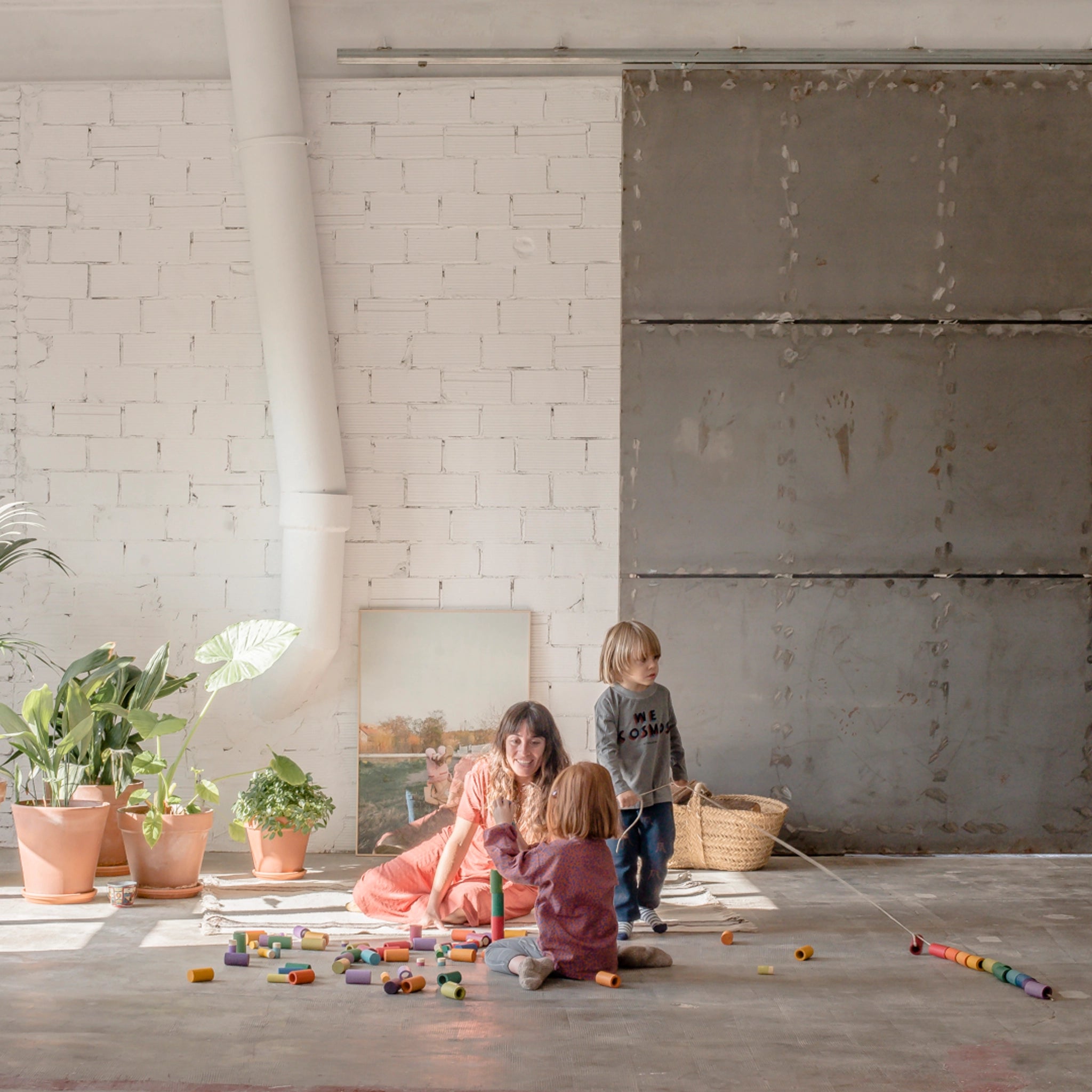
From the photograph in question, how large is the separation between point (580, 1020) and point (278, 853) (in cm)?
197

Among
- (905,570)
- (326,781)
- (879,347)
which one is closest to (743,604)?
(905,570)

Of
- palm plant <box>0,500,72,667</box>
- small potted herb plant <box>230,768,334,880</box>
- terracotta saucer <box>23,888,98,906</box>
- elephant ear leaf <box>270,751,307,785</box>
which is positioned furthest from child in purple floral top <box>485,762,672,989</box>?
palm plant <box>0,500,72,667</box>

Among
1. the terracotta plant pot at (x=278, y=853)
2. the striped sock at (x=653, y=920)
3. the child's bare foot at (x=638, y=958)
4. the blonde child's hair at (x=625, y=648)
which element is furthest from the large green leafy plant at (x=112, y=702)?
the child's bare foot at (x=638, y=958)

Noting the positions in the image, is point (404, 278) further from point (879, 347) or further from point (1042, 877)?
point (1042, 877)

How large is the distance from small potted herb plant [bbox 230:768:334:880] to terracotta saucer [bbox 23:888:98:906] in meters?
0.57

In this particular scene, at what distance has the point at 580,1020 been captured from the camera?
112 inches

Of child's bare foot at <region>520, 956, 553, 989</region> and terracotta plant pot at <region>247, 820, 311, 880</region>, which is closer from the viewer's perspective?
child's bare foot at <region>520, 956, 553, 989</region>

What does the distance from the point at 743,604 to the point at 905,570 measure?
719mm

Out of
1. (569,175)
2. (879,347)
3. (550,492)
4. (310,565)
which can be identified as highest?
(569,175)

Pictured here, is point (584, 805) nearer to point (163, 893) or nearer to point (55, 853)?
point (163, 893)

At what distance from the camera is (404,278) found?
519 centimetres

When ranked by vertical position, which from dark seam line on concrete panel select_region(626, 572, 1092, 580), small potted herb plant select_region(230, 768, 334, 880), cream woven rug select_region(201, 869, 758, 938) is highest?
dark seam line on concrete panel select_region(626, 572, 1092, 580)

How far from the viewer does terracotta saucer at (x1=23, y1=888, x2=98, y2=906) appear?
13.2 ft

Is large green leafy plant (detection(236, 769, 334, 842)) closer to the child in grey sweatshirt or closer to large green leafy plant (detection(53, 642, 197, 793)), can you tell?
large green leafy plant (detection(53, 642, 197, 793))
